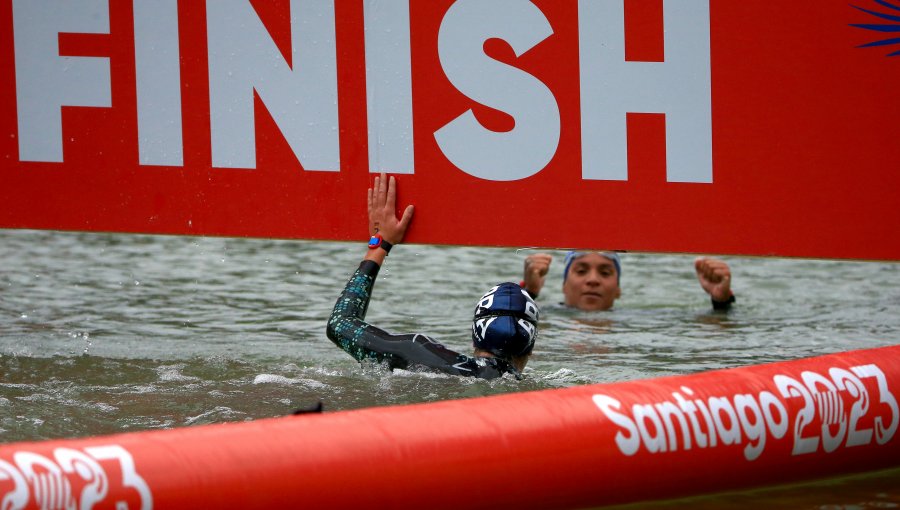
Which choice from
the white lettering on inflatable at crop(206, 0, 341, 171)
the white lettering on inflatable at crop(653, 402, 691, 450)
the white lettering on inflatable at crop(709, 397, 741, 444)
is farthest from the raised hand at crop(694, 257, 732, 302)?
the white lettering on inflatable at crop(653, 402, 691, 450)

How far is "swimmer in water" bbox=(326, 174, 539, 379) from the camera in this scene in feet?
20.0

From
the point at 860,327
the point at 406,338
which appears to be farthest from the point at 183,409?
the point at 860,327

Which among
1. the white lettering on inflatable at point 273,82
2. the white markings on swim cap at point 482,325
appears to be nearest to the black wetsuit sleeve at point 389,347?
the white markings on swim cap at point 482,325

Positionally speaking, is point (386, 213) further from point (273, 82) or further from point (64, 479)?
point (64, 479)

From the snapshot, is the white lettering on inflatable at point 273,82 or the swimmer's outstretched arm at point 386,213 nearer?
the swimmer's outstretched arm at point 386,213

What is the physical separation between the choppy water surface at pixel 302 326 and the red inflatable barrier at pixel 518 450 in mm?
293

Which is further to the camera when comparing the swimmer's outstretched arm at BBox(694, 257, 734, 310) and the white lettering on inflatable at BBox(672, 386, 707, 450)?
the swimmer's outstretched arm at BBox(694, 257, 734, 310)

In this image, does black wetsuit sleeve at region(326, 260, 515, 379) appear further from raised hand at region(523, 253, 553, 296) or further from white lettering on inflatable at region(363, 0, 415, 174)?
raised hand at region(523, 253, 553, 296)

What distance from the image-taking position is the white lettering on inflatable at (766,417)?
195 inches

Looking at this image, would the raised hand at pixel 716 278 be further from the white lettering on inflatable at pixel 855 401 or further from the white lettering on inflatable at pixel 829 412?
the white lettering on inflatable at pixel 829 412

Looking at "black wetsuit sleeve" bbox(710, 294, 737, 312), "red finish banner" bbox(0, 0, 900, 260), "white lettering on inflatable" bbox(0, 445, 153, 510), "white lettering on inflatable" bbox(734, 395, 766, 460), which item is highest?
"red finish banner" bbox(0, 0, 900, 260)

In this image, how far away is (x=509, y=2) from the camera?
6.58 meters

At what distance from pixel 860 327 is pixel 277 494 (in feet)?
21.7

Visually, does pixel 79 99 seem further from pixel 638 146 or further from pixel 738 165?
pixel 738 165
